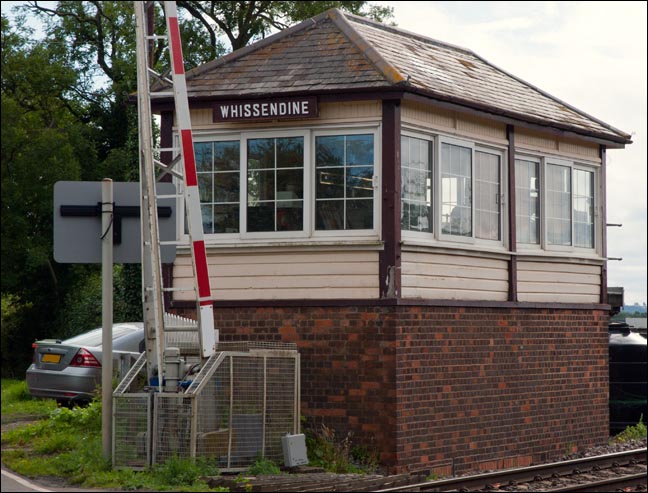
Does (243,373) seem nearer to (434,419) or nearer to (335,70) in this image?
(434,419)

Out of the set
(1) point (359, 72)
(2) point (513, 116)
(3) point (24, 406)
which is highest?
(1) point (359, 72)

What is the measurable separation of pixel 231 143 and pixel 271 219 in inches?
43.4

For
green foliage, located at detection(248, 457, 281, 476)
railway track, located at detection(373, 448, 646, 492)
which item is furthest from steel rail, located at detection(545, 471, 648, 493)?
green foliage, located at detection(248, 457, 281, 476)

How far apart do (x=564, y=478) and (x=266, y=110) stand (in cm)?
573

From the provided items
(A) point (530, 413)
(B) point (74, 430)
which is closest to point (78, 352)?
(B) point (74, 430)

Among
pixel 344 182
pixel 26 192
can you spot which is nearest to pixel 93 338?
pixel 344 182

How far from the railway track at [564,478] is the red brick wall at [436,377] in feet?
3.32

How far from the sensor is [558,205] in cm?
1688

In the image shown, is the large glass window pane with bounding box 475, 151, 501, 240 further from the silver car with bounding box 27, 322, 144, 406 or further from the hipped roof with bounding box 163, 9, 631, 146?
the silver car with bounding box 27, 322, 144, 406

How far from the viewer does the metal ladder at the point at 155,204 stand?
456 inches

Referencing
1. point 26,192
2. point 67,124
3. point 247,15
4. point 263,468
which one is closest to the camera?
point 26,192

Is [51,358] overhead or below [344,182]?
below

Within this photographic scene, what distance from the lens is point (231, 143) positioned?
47.9 ft

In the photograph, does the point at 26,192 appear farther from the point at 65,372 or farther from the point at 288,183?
the point at 65,372
